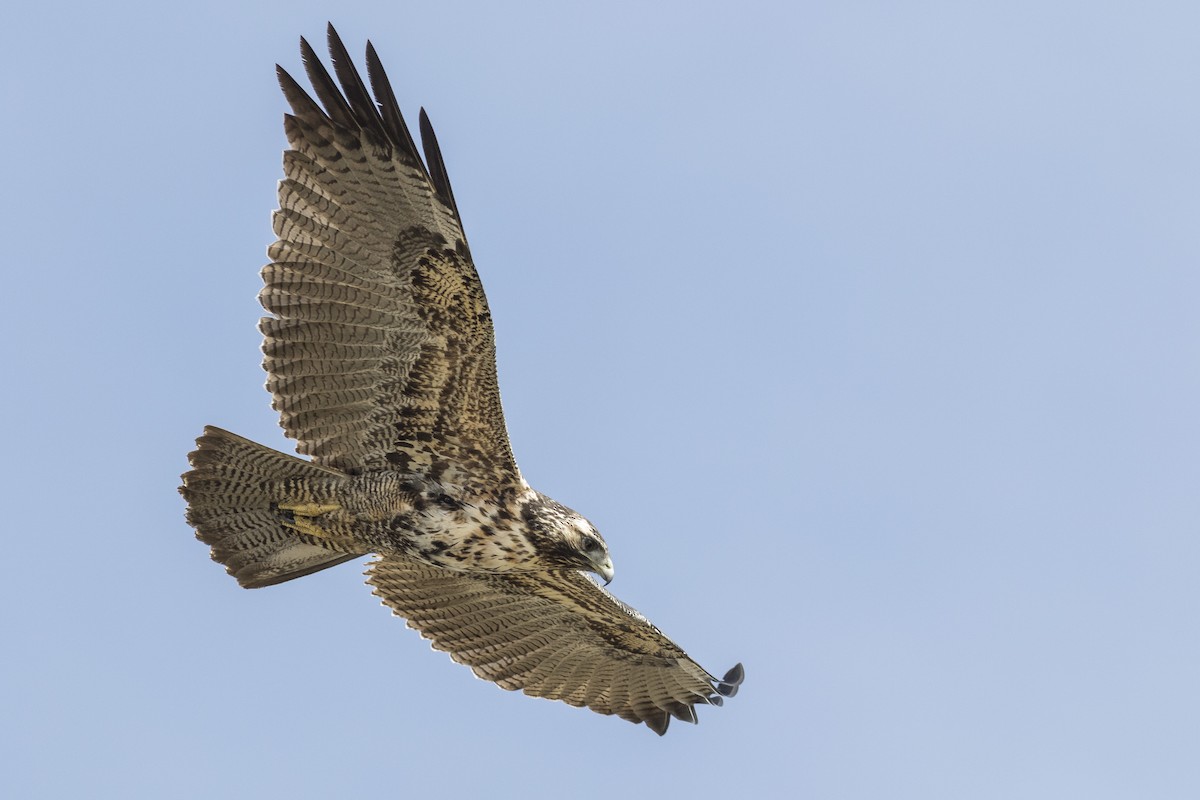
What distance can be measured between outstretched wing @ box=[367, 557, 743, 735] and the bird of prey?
1.72 feet

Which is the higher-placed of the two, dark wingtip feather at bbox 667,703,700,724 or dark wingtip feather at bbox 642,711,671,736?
dark wingtip feather at bbox 667,703,700,724

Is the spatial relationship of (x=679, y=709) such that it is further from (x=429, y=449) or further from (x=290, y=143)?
(x=290, y=143)

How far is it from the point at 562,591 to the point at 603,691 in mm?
1093

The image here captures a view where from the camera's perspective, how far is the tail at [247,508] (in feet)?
39.4

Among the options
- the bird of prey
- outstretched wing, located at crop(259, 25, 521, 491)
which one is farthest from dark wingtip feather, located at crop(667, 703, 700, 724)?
outstretched wing, located at crop(259, 25, 521, 491)

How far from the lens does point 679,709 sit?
13.9 metres

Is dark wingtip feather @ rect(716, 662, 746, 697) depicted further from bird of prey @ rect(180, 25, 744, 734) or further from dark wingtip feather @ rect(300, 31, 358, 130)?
dark wingtip feather @ rect(300, 31, 358, 130)

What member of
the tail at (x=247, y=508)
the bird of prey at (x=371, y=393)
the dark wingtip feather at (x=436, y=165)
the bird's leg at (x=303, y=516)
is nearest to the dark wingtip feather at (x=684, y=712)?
the bird of prey at (x=371, y=393)

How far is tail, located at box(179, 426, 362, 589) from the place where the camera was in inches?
473

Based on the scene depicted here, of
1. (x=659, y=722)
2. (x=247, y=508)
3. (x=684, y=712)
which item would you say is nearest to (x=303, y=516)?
(x=247, y=508)

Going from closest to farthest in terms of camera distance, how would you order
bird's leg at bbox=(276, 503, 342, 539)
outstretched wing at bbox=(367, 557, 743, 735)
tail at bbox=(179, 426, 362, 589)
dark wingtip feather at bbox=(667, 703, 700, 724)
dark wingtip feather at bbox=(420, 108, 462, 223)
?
dark wingtip feather at bbox=(420, 108, 462, 223) → tail at bbox=(179, 426, 362, 589) → bird's leg at bbox=(276, 503, 342, 539) → outstretched wing at bbox=(367, 557, 743, 735) → dark wingtip feather at bbox=(667, 703, 700, 724)

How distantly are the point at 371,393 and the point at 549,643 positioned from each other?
291 centimetres

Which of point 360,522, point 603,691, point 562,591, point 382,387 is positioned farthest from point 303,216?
point 603,691

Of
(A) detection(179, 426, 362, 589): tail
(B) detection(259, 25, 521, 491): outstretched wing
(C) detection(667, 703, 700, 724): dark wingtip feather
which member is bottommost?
(A) detection(179, 426, 362, 589): tail
